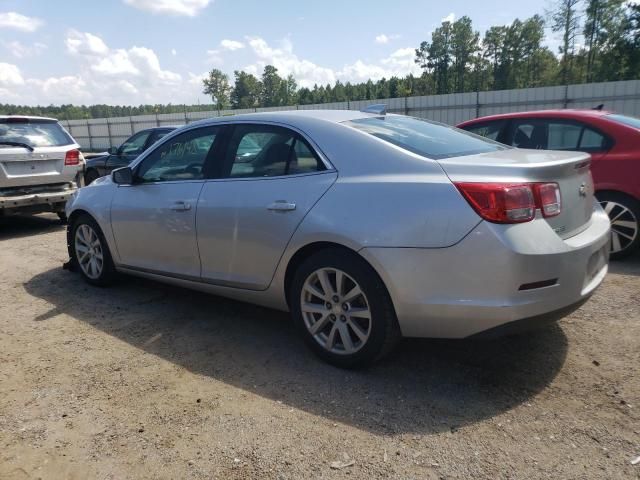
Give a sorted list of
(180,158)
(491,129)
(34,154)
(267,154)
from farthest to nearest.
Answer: (34,154) < (491,129) < (180,158) < (267,154)

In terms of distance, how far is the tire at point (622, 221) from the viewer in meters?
5.27

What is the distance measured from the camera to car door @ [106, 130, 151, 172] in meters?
11.0

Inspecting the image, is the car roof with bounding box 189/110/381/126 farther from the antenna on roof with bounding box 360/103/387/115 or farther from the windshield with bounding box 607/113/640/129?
the windshield with bounding box 607/113/640/129

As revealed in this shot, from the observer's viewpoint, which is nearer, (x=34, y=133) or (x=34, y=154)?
(x=34, y=154)

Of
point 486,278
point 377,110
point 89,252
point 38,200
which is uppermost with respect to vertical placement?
point 377,110

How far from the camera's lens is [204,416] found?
285cm

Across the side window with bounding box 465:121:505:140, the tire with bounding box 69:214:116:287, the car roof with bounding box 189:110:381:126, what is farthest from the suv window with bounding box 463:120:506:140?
the tire with bounding box 69:214:116:287

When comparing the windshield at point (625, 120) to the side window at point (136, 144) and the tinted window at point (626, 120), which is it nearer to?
the tinted window at point (626, 120)

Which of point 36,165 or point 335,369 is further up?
point 36,165

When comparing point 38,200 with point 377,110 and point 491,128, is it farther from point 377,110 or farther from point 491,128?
point 491,128

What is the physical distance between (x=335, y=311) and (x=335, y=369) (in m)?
0.40

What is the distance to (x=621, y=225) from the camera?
5348 millimetres

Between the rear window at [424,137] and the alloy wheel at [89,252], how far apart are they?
2.98 m

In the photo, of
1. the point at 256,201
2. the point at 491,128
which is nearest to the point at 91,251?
the point at 256,201
